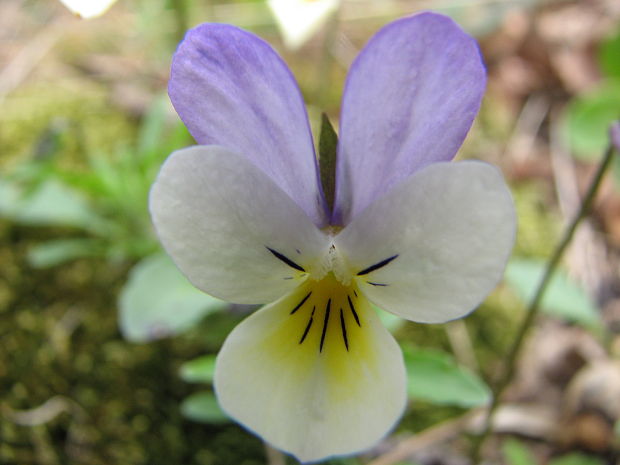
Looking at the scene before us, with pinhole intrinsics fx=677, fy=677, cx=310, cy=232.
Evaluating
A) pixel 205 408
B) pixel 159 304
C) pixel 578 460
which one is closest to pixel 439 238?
pixel 205 408

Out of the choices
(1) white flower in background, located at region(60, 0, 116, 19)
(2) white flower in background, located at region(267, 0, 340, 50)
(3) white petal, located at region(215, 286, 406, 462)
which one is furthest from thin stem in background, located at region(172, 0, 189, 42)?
(3) white petal, located at region(215, 286, 406, 462)

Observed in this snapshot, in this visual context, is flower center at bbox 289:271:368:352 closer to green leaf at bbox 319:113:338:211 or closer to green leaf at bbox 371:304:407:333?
green leaf at bbox 319:113:338:211

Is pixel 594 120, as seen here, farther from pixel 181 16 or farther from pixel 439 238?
pixel 439 238

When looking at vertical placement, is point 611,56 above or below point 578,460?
above

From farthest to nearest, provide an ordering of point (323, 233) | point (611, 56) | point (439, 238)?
point (611, 56)
point (323, 233)
point (439, 238)

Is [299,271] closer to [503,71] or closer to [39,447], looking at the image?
[39,447]

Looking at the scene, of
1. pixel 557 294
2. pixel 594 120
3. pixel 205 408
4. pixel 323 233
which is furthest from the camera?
pixel 594 120
